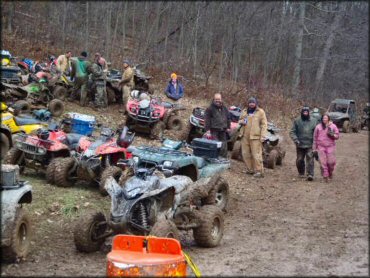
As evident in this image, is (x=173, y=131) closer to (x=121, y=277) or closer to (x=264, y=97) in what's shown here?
(x=121, y=277)

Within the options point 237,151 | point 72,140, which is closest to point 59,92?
point 237,151

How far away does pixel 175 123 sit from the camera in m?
15.0

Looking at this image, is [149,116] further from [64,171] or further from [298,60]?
[298,60]

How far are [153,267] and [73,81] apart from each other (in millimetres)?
12100

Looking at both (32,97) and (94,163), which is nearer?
Result: (94,163)

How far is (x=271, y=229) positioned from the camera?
8.14 m

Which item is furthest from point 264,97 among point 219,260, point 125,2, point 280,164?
point 219,260

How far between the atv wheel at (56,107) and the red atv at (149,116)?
179cm

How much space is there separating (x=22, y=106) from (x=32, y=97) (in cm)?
142

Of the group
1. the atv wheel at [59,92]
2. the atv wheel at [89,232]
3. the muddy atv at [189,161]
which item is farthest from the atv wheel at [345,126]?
the atv wheel at [89,232]

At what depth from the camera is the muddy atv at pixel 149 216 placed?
6379mm

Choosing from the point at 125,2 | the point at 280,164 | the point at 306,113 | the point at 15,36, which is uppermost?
the point at 125,2

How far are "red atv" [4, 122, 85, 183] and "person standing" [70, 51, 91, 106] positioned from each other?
591 cm

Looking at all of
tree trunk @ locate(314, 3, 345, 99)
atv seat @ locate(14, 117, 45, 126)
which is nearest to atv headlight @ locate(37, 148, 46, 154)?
atv seat @ locate(14, 117, 45, 126)
